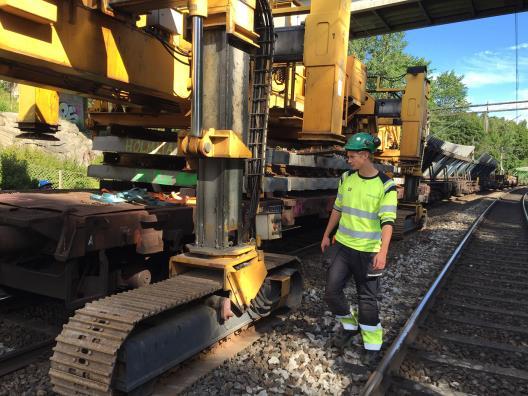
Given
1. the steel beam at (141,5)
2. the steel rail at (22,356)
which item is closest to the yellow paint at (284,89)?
the steel beam at (141,5)

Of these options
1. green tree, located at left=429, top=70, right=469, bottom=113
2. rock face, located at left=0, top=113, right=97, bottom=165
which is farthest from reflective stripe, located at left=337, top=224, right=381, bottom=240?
green tree, located at left=429, top=70, right=469, bottom=113

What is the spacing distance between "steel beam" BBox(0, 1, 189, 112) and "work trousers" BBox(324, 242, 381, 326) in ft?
7.71

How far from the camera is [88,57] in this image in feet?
11.9

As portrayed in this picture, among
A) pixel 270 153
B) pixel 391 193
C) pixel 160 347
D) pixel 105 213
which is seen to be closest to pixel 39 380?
pixel 160 347

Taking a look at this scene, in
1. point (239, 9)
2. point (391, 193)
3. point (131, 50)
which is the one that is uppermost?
point (239, 9)

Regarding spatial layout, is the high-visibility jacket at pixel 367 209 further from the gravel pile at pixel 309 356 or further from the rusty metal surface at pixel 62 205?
the rusty metal surface at pixel 62 205

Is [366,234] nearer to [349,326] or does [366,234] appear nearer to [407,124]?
[349,326]

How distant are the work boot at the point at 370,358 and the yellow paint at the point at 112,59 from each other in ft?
10.7

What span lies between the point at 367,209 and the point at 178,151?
5.65ft

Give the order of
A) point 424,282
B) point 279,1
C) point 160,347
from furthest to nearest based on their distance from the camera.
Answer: point 279,1
point 424,282
point 160,347

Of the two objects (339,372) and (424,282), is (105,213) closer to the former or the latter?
(339,372)

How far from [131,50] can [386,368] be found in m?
3.49

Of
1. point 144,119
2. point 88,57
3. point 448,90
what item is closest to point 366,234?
point 88,57

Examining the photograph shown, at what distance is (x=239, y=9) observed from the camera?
3600mm
